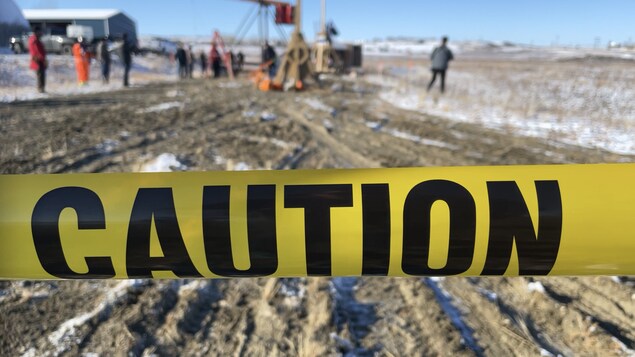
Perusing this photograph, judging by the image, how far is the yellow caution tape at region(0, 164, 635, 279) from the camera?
108 cm

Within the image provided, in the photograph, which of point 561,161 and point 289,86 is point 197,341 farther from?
point 289,86

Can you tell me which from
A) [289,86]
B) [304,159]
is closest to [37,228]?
[304,159]

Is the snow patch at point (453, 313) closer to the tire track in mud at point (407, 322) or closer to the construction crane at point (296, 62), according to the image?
the tire track in mud at point (407, 322)

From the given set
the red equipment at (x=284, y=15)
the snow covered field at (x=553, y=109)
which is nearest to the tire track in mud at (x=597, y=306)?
the snow covered field at (x=553, y=109)

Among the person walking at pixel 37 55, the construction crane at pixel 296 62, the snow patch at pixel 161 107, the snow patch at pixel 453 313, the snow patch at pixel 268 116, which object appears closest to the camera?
the snow patch at pixel 453 313

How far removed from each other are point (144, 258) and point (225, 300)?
1.52 m

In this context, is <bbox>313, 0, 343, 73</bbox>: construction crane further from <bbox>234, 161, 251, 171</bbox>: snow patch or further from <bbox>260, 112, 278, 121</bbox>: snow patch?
<bbox>234, 161, 251, 171</bbox>: snow patch

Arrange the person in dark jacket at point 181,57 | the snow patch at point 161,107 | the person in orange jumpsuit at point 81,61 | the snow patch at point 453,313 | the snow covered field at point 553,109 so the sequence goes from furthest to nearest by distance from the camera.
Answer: the person in dark jacket at point 181,57 → the person in orange jumpsuit at point 81,61 → the snow patch at point 161,107 → the snow covered field at point 553,109 → the snow patch at point 453,313

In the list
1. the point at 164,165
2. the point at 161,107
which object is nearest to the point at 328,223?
the point at 164,165

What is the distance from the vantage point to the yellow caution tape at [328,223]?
1.08 metres

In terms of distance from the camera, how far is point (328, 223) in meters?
1.10

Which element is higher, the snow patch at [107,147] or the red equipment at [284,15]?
the red equipment at [284,15]

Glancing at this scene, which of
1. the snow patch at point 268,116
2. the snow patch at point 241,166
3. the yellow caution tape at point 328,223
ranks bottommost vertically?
the snow patch at point 241,166

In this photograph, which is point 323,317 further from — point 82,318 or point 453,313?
point 82,318
